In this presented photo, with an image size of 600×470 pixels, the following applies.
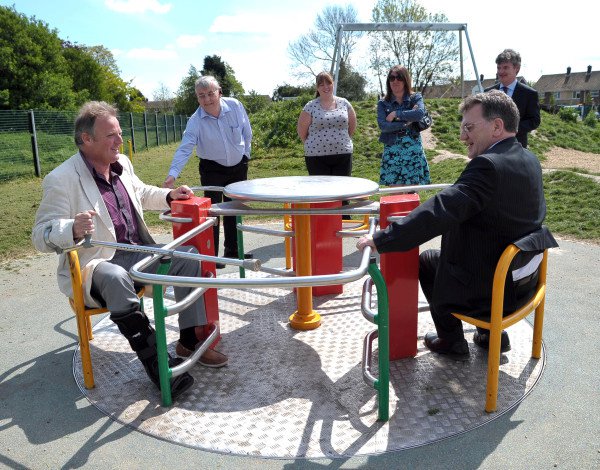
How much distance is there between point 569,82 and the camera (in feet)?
234

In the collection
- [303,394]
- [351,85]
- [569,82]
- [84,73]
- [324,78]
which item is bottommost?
[303,394]

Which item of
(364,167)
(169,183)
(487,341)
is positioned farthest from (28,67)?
(487,341)

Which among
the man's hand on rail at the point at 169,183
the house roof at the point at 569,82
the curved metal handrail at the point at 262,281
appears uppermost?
the house roof at the point at 569,82

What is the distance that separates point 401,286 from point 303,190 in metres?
0.71

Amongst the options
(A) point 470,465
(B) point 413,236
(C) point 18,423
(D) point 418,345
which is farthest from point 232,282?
(D) point 418,345

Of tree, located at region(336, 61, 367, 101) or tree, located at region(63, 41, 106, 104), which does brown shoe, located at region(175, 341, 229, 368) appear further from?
tree, located at region(63, 41, 106, 104)

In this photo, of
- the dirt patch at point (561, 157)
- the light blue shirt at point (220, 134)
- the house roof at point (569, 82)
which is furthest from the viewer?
the house roof at point (569, 82)

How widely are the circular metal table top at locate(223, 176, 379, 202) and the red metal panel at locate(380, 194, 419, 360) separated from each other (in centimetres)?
16

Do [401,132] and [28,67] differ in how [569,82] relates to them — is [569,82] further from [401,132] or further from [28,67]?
[401,132]

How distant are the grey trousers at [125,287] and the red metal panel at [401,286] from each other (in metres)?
0.98

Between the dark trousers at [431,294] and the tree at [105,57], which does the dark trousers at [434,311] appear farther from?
the tree at [105,57]

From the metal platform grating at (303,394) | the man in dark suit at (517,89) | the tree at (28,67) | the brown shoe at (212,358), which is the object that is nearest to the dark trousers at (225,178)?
the metal platform grating at (303,394)

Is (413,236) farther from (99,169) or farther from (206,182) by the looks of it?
(206,182)

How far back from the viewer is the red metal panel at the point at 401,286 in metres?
2.71
